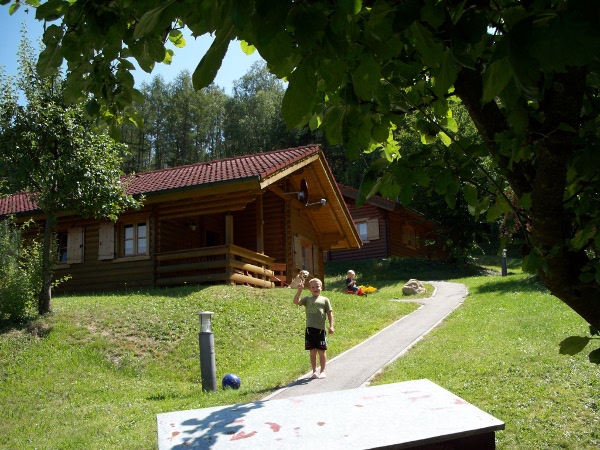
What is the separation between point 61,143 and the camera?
1232 centimetres

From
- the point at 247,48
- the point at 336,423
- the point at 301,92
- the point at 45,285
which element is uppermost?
the point at 247,48

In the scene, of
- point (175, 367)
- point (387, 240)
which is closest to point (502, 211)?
point (175, 367)

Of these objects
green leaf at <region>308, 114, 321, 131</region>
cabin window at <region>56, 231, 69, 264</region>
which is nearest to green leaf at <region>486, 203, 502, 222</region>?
green leaf at <region>308, 114, 321, 131</region>

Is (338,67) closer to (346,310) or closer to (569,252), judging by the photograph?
(569,252)

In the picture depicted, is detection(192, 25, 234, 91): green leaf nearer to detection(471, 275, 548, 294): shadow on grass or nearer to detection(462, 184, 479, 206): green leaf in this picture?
detection(462, 184, 479, 206): green leaf

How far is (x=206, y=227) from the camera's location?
1997cm

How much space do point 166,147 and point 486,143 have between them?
58747mm

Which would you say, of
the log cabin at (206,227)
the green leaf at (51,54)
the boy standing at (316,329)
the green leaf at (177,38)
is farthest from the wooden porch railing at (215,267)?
the green leaf at (51,54)

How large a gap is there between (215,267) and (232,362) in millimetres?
5905

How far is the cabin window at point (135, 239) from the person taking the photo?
17.9 meters

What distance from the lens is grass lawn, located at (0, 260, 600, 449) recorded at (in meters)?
6.50

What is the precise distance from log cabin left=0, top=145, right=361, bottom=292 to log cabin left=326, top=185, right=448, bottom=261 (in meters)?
12.1

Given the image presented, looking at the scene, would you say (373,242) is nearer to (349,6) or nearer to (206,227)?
(206,227)

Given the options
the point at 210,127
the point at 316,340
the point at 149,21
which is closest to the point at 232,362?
the point at 316,340
